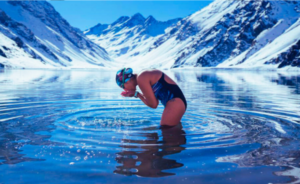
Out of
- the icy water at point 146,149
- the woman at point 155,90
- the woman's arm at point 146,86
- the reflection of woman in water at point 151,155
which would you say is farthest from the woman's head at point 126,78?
the reflection of woman in water at point 151,155

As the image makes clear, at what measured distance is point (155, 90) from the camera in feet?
29.8

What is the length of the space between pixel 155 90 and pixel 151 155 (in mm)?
3201

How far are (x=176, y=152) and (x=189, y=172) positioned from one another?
1.20 metres

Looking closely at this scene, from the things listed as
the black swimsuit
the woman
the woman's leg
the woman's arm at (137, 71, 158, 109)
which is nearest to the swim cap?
the woman

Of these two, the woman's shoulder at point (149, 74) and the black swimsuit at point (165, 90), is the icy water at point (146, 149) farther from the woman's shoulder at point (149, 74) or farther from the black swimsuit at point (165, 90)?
the woman's shoulder at point (149, 74)

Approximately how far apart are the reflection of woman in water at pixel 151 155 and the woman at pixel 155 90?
3.21 feet

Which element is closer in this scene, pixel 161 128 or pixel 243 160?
pixel 243 160

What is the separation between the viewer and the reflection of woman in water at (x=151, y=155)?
5375 millimetres

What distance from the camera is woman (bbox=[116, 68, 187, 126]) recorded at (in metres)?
8.29

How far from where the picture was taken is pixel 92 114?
1180 cm

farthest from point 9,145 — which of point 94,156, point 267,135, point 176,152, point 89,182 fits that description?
point 267,135

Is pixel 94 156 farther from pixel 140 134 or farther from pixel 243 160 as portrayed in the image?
pixel 243 160

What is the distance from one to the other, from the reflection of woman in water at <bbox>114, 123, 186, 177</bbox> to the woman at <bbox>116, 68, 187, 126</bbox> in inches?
38.5

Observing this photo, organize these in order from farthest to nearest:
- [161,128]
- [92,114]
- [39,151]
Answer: [92,114] < [161,128] < [39,151]
